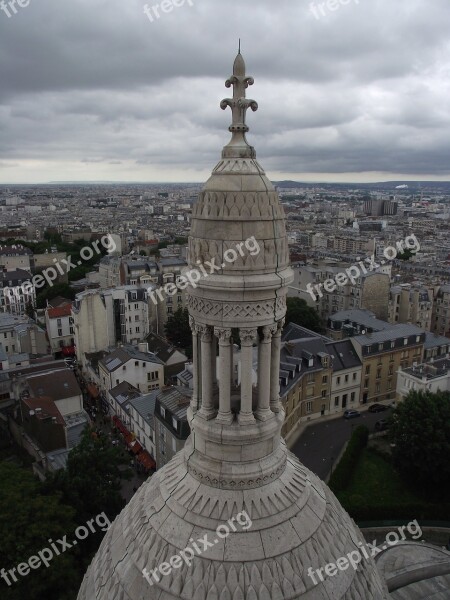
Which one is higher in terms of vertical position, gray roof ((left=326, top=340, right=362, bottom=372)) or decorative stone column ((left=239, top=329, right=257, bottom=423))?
decorative stone column ((left=239, top=329, right=257, bottom=423))

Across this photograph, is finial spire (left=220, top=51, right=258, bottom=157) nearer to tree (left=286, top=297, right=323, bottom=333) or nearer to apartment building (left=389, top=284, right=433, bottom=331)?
tree (left=286, top=297, right=323, bottom=333)

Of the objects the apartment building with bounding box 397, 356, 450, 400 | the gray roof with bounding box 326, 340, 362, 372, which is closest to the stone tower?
the apartment building with bounding box 397, 356, 450, 400

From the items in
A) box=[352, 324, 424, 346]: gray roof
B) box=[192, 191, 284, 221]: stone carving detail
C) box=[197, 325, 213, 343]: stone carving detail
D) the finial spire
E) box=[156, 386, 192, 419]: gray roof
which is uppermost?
the finial spire

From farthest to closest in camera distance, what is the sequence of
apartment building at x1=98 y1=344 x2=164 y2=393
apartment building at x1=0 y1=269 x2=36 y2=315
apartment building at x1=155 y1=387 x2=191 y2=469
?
apartment building at x1=0 y1=269 x2=36 y2=315, apartment building at x1=98 y1=344 x2=164 y2=393, apartment building at x1=155 y1=387 x2=191 y2=469

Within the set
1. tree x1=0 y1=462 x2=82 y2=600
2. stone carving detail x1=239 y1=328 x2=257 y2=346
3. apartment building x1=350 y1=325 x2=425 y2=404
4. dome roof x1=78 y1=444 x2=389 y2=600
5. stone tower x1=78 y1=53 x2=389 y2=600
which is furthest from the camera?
apartment building x1=350 y1=325 x2=425 y2=404

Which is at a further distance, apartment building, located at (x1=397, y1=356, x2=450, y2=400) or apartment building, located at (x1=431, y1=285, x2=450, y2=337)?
apartment building, located at (x1=431, y1=285, x2=450, y2=337)

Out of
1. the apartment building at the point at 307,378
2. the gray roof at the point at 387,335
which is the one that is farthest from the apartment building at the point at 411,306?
the apartment building at the point at 307,378

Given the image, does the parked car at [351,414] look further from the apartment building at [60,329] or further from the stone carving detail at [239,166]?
the stone carving detail at [239,166]
